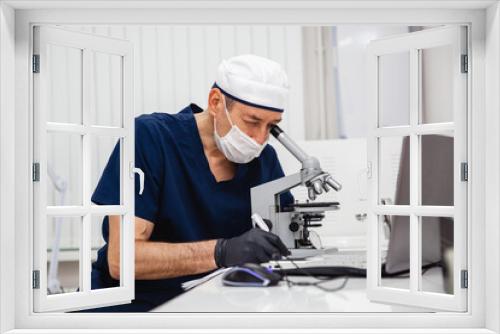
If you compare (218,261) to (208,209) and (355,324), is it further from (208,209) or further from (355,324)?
(355,324)

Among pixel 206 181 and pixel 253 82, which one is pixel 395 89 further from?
pixel 206 181

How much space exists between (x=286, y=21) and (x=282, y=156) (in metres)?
1.71

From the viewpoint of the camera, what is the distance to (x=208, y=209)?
286cm

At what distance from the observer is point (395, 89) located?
11.9 ft

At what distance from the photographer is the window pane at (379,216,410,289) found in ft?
7.27

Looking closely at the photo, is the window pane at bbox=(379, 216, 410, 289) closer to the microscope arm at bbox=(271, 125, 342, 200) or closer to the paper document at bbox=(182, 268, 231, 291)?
the microscope arm at bbox=(271, 125, 342, 200)

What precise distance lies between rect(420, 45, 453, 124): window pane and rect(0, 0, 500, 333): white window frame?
1530mm

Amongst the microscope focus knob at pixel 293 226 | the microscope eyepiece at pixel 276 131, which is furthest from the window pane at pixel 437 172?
the microscope eyepiece at pixel 276 131

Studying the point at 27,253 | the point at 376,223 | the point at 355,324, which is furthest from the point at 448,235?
the point at 27,253

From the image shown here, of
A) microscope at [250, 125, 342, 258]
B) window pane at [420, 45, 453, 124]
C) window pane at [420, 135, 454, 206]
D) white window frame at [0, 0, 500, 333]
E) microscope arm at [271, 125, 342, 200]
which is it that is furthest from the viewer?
window pane at [420, 45, 453, 124]

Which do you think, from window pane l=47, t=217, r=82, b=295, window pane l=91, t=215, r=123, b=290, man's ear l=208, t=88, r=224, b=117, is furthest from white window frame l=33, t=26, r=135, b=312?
window pane l=47, t=217, r=82, b=295

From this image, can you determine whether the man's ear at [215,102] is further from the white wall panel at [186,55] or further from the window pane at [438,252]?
the window pane at [438,252]

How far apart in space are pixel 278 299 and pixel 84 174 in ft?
3.89

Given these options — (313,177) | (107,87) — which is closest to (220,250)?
(313,177)
